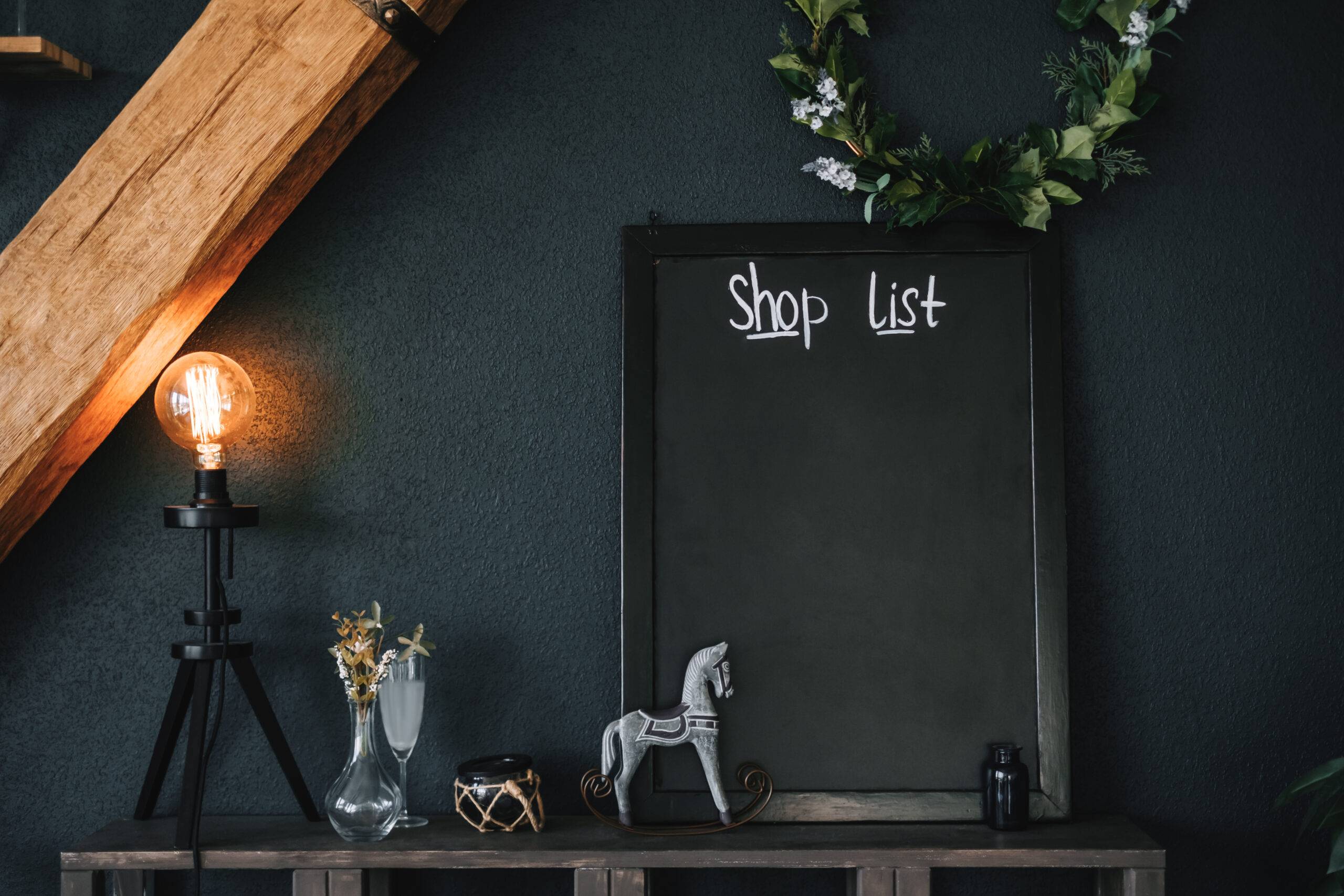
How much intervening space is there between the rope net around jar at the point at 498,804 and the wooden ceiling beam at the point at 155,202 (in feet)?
2.84

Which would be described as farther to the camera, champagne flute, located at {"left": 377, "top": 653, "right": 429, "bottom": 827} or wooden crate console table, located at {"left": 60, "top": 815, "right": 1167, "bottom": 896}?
champagne flute, located at {"left": 377, "top": 653, "right": 429, "bottom": 827}

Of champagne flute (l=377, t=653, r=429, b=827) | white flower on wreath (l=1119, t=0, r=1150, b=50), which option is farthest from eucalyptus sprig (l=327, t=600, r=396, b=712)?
white flower on wreath (l=1119, t=0, r=1150, b=50)

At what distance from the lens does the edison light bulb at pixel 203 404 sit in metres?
1.50

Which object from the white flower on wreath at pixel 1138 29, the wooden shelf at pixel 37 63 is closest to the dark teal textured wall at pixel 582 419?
the wooden shelf at pixel 37 63

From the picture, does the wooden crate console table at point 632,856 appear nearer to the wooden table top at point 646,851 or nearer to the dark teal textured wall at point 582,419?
the wooden table top at point 646,851

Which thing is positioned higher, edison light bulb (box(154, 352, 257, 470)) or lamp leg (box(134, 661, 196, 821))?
edison light bulb (box(154, 352, 257, 470))

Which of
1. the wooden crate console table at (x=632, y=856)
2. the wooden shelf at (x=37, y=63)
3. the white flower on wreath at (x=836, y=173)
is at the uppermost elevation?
the wooden shelf at (x=37, y=63)

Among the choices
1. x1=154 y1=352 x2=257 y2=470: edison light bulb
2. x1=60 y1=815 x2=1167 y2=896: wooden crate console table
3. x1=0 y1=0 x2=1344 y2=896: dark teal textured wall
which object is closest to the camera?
x1=60 y1=815 x2=1167 y2=896: wooden crate console table

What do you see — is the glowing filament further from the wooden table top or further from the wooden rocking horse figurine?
the wooden rocking horse figurine

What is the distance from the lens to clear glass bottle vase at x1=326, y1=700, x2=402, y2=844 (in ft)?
4.82

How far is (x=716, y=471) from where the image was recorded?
1621mm

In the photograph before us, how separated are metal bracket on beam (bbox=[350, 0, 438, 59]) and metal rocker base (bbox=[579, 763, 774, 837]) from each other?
1251 millimetres

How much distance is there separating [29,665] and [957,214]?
182cm

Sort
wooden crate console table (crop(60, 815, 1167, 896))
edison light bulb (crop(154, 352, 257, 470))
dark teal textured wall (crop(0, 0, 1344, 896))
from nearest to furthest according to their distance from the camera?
wooden crate console table (crop(60, 815, 1167, 896))
edison light bulb (crop(154, 352, 257, 470))
dark teal textured wall (crop(0, 0, 1344, 896))
